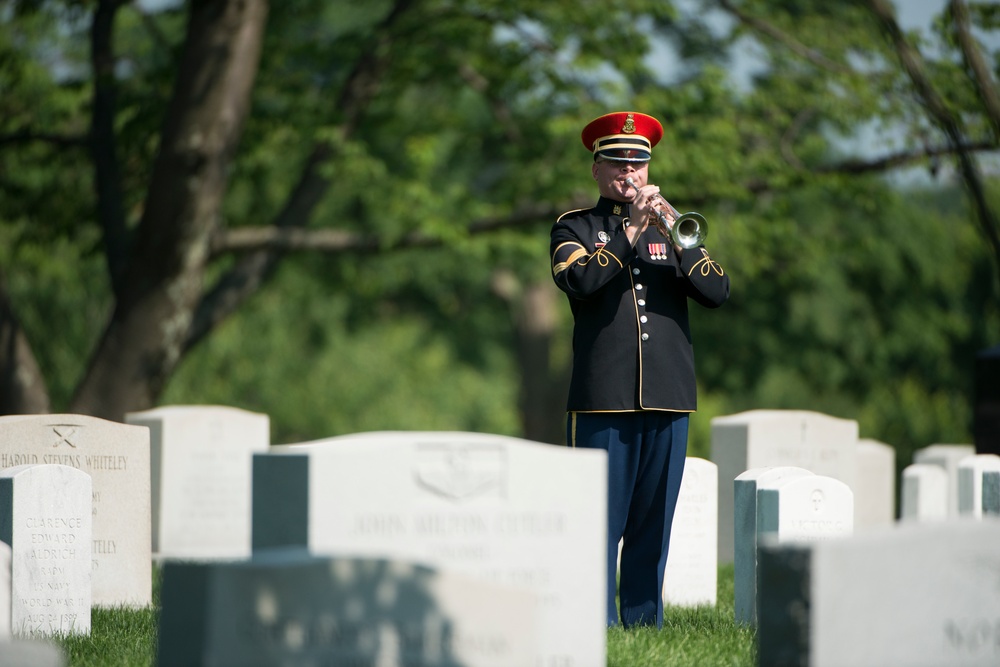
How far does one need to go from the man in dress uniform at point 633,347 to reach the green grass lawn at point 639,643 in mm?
282

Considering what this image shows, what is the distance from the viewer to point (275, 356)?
22250mm

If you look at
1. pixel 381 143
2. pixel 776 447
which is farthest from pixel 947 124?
pixel 381 143

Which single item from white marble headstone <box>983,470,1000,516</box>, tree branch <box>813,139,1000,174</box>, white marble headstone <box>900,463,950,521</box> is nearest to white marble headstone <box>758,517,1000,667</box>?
white marble headstone <box>983,470,1000,516</box>

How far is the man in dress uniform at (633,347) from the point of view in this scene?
515 cm

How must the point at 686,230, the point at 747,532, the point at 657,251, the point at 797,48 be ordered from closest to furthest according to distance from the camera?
the point at 686,230, the point at 657,251, the point at 747,532, the point at 797,48

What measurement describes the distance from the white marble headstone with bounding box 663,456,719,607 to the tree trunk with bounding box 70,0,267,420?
5.51 m

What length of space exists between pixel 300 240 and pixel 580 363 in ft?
25.2

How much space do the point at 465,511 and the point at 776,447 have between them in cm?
554

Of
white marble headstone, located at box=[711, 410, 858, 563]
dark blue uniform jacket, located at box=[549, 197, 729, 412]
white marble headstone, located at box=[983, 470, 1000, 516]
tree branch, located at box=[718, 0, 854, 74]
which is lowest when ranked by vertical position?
white marble headstone, located at box=[983, 470, 1000, 516]

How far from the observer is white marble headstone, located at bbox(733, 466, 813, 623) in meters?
6.01

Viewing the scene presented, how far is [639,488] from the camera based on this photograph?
5.32 m

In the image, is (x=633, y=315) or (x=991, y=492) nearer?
(x=633, y=315)

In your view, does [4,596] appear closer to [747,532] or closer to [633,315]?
[633,315]

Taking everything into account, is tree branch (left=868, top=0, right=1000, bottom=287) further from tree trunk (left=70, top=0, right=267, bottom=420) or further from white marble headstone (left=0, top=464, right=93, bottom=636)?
tree trunk (left=70, top=0, right=267, bottom=420)
